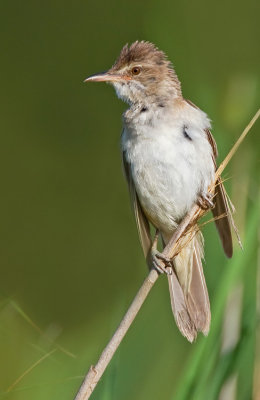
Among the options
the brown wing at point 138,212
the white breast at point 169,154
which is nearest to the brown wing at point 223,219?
the white breast at point 169,154

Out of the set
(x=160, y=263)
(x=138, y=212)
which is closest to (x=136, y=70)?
(x=138, y=212)

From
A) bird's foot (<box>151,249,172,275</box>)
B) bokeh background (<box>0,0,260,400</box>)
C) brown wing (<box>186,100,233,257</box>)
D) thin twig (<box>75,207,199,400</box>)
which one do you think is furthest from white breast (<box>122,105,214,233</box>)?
bokeh background (<box>0,0,260,400</box>)

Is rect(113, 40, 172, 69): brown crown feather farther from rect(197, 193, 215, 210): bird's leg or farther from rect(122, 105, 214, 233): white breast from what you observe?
rect(197, 193, 215, 210): bird's leg

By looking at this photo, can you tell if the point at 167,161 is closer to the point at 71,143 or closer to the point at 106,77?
the point at 106,77

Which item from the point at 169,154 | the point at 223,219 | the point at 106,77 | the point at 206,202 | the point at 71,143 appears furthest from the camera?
the point at 71,143

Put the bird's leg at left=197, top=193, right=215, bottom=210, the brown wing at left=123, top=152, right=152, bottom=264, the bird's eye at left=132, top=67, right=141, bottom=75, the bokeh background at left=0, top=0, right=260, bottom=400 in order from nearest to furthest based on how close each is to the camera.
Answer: the bird's leg at left=197, top=193, right=215, bottom=210 → the brown wing at left=123, top=152, right=152, bottom=264 → the bird's eye at left=132, top=67, right=141, bottom=75 → the bokeh background at left=0, top=0, right=260, bottom=400
